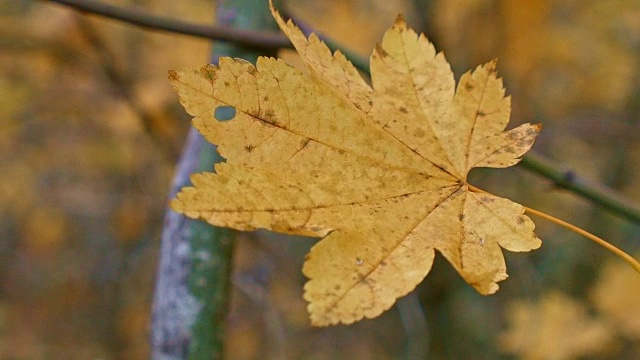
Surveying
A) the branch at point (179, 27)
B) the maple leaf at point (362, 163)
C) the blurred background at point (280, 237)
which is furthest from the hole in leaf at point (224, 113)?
the blurred background at point (280, 237)

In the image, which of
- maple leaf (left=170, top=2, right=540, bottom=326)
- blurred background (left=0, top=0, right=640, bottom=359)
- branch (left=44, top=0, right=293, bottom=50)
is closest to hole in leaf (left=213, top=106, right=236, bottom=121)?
branch (left=44, top=0, right=293, bottom=50)

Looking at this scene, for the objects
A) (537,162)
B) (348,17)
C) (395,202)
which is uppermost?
(348,17)

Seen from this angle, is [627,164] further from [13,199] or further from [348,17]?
[13,199]

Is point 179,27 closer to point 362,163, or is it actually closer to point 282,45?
Answer: point 282,45

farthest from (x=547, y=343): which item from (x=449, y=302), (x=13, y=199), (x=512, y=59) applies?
(x=13, y=199)

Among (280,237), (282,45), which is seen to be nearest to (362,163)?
(282,45)

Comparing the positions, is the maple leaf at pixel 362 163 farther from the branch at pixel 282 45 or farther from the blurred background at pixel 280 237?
the blurred background at pixel 280 237
